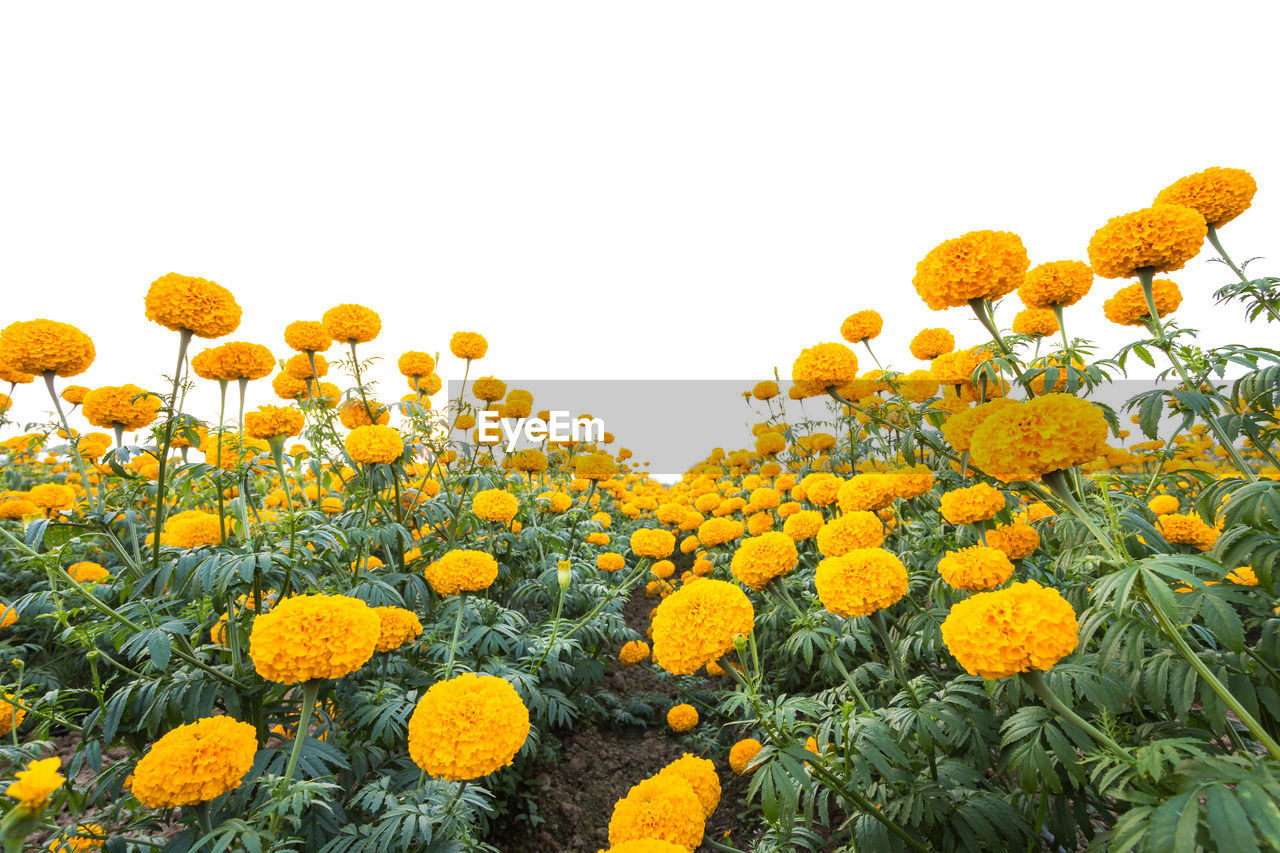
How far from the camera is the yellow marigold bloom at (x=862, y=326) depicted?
3656 millimetres

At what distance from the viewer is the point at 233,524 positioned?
338 centimetres

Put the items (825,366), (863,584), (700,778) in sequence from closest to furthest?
(700,778)
(863,584)
(825,366)

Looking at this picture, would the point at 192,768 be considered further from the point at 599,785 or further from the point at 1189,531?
the point at 1189,531

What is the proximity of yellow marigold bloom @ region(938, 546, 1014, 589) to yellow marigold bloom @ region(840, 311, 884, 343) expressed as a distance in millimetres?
1835

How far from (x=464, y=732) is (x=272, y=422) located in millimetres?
2602

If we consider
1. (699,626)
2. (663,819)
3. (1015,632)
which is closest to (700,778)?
(663,819)

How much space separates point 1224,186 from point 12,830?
458 centimetres

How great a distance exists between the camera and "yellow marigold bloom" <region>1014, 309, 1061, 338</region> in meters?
3.01

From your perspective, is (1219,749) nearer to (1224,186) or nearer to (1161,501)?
(1161,501)

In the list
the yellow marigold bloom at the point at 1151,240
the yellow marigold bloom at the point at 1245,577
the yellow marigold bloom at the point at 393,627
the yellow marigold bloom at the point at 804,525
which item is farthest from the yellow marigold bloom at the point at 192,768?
the yellow marigold bloom at the point at 1245,577

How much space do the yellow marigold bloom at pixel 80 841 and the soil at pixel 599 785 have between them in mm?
1861

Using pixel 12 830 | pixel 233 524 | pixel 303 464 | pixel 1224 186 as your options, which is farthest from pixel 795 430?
pixel 12 830

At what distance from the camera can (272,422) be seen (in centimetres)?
345

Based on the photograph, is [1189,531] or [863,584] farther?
[1189,531]
